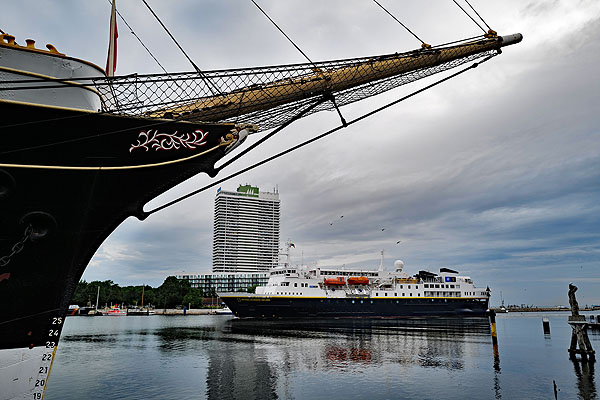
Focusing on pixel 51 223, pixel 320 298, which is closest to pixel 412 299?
pixel 320 298

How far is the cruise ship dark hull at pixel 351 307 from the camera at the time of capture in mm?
53094

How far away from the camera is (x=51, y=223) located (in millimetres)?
7121

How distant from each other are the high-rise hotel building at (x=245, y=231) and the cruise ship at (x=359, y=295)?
320 feet

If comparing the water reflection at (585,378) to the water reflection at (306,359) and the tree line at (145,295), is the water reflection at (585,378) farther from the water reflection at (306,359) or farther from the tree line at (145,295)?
the tree line at (145,295)

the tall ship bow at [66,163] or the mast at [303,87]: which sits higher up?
the mast at [303,87]

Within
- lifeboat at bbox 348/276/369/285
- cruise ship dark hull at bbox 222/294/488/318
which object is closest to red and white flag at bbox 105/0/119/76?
cruise ship dark hull at bbox 222/294/488/318

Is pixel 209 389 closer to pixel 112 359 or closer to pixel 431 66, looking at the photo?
pixel 112 359

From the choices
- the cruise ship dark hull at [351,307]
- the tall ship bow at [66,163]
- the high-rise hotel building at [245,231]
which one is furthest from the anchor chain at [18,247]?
the high-rise hotel building at [245,231]

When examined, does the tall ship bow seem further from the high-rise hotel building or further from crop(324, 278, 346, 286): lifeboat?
the high-rise hotel building

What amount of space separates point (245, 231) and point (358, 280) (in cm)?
10530

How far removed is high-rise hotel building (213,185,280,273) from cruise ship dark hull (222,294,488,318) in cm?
9906

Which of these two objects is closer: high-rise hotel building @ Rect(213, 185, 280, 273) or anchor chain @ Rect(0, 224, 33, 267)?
anchor chain @ Rect(0, 224, 33, 267)

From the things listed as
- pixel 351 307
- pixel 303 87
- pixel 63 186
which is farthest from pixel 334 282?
pixel 63 186

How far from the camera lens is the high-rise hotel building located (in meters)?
154
